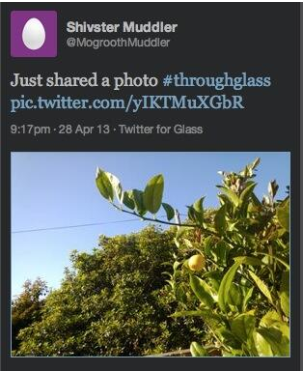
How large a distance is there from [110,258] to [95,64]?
2.06 meters

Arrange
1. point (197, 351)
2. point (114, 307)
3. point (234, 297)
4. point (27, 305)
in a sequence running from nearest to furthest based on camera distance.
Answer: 1. point (234, 297)
2. point (197, 351)
3. point (27, 305)
4. point (114, 307)

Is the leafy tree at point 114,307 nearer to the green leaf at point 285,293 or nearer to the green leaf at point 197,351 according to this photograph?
the green leaf at point 197,351

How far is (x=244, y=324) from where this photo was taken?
3.39ft

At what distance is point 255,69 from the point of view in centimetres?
137

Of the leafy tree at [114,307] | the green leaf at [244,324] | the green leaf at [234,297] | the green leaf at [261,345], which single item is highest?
the green leaf at [234,297]

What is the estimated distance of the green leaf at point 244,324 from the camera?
1027mm

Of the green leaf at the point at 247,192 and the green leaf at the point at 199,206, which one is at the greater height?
the green leaf at the point at 247,192

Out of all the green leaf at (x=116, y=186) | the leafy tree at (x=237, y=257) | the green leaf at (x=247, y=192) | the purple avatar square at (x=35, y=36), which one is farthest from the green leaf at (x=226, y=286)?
the purple avatar square at (x=35, y=36)

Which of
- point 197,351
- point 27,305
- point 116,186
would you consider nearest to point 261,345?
point 197,351

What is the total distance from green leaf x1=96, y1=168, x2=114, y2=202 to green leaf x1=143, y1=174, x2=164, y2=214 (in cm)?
10

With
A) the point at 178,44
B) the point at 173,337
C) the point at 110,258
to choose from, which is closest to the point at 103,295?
the point at 110,258

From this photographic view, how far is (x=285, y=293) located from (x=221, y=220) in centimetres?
23

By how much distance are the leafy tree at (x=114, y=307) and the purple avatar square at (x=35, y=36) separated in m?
1.65

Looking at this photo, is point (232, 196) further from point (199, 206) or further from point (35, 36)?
point (35, 36)
